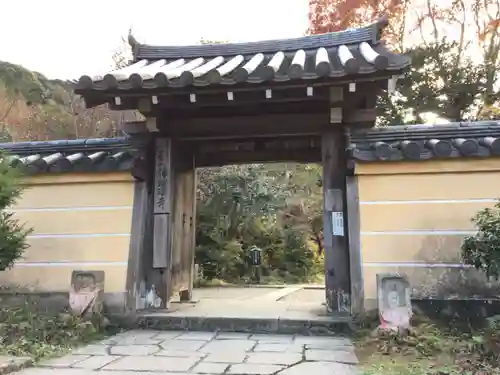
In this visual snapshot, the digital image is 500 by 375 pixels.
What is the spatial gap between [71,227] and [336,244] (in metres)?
3.30

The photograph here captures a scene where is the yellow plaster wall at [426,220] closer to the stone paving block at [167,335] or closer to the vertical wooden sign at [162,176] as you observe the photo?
the stone paving block at [167,335]

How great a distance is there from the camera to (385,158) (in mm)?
5242

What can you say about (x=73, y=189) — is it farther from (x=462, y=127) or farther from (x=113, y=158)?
(x=462, y=127)

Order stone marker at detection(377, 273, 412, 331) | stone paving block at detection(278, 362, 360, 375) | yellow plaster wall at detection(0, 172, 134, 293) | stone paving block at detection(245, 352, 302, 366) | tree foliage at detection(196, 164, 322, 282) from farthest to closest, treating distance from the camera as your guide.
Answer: tree foliage at detection(196, 164, 322, 282)
yellow plaster wall at detection(0, 172, 134, 293)
stone marker at detection(377, 273, 412, 331)
stone paving block at detection(245, 352, 302, 366)
stone paving block at detection(278, 362, 360, 375)

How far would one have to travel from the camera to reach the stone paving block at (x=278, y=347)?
4258 mm

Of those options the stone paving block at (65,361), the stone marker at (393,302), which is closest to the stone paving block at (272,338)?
the stone marker at (393,302)

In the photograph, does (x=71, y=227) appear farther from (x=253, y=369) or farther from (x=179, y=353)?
(x=253, y=369)

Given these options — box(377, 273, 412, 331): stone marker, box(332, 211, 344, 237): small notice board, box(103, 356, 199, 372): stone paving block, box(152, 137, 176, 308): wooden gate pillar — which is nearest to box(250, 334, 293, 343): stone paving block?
box(377, 273, 412, 331): stone marker

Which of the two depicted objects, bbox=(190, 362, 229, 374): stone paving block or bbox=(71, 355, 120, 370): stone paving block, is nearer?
bbox=(190, 362, 229, 374): stone paving block

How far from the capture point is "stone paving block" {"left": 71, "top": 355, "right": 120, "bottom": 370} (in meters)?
3.70

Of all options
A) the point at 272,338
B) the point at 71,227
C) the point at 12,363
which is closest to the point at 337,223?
the point at 272,338

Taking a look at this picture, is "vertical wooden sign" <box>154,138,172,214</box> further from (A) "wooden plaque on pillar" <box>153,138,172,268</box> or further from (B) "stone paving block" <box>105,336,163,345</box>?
(B) "stone paving block" <box>105,336,163,345</box>

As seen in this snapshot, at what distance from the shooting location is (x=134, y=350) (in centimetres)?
427

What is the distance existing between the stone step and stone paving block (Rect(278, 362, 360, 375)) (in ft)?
4.31
